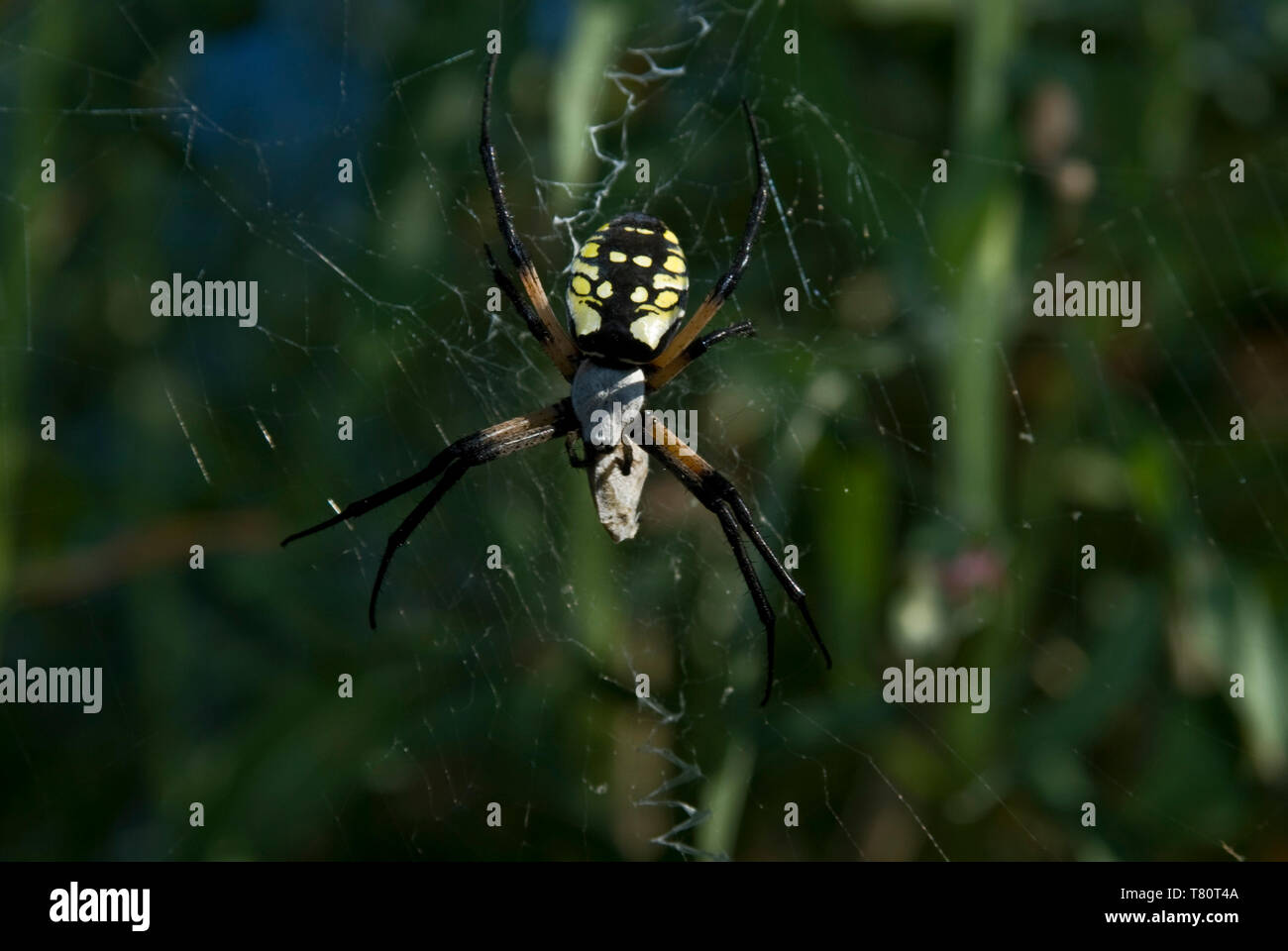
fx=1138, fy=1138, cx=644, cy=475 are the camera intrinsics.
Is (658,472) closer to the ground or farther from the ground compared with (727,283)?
closer to the ground

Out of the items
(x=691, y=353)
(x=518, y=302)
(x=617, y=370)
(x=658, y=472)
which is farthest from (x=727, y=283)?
(x=658, y=472)

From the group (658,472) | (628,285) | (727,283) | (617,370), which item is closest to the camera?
(628,285)

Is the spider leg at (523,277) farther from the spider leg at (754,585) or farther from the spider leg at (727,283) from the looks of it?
the spider leg at (754,585)

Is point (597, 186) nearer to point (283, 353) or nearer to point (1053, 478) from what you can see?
point (283, 353)

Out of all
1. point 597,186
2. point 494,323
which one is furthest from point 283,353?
point 597,186

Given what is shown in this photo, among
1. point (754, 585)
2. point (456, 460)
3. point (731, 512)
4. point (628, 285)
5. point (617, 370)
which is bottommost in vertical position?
point (754, 585)

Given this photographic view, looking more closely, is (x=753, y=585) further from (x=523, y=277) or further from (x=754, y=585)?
(x=523, y=277)
